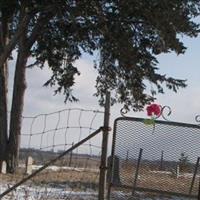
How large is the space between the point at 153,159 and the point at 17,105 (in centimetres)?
1801

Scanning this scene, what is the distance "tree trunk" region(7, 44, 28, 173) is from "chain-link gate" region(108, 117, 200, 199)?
55.7 feet

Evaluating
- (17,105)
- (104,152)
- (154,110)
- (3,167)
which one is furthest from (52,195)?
(17,105)

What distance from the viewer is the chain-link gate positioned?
27.6 ft

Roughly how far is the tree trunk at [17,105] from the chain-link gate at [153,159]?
17.0 m

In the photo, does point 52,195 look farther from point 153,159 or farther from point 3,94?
point 3,94

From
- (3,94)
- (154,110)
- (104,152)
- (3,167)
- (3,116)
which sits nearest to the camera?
(154,110)

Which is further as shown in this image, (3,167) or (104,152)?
(3,167)

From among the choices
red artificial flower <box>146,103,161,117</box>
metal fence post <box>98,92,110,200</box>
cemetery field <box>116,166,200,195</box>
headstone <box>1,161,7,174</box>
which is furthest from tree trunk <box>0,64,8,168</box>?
red artificial flower <box>146,103,161,117</box>

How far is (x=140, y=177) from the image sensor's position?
28.7 ft

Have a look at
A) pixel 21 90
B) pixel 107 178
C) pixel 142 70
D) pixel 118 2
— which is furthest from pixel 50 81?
pixel 107 178

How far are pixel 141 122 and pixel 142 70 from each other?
1761 centimetres

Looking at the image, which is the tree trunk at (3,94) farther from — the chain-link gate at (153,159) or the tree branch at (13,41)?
the chain-link gate at (153,159)

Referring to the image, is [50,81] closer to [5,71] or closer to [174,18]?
[5,71]

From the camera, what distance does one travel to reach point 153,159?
8555mm
